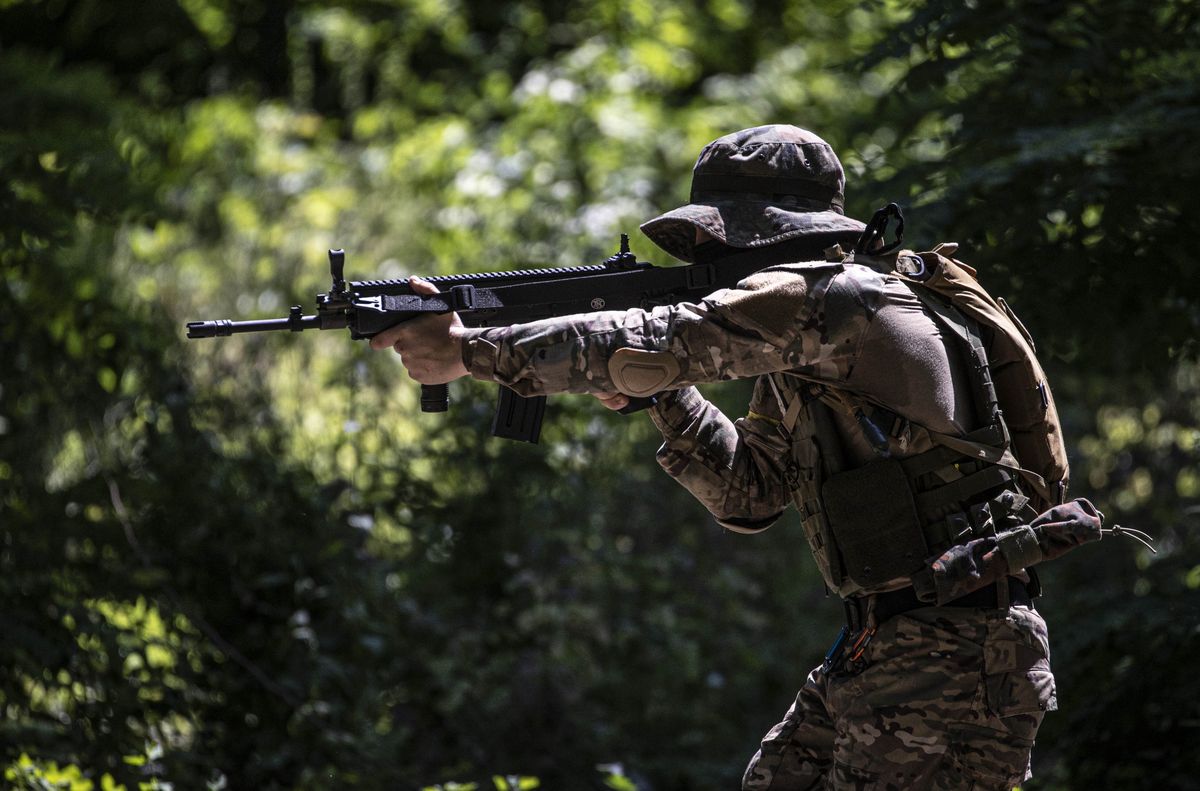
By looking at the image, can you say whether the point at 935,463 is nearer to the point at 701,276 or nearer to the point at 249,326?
the point at 701,276

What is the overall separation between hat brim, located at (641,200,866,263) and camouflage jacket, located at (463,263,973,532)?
0.57 ft

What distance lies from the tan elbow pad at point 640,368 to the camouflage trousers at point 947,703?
29.0 inches

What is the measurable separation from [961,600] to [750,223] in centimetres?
93

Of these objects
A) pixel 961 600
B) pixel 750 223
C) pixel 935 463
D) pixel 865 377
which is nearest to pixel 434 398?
pixel 750 223

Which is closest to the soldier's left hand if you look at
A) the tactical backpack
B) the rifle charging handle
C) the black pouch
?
the rifle charging handle

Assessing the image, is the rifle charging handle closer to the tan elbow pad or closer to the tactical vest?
the tan elbow pad

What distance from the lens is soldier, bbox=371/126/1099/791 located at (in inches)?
109

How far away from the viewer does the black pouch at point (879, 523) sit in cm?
289

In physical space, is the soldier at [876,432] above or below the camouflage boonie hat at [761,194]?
below

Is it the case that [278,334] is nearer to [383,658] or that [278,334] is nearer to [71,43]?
[383,658]

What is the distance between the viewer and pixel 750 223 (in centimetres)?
303

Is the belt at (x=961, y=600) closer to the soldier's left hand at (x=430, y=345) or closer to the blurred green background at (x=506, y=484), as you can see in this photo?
the soldier's left hand at (x=430, y=345)

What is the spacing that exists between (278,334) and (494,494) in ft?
4.11

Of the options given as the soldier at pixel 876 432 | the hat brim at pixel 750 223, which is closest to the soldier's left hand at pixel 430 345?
the soldier at pixel 876 432
